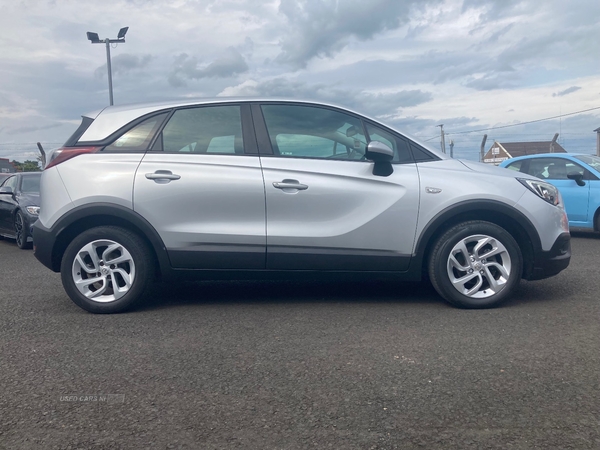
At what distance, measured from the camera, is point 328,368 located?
3.51m

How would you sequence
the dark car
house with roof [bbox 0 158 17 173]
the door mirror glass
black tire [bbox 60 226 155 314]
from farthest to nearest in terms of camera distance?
house with roof [bbox 0 158 17 173] < the dark car < black tire [bbox 60 226 155 314] < the door mirror glass

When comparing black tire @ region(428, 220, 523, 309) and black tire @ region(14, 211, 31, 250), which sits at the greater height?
black tire @ region(428, 220, 523, 309)

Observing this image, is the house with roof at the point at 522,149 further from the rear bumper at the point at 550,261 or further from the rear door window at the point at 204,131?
the rear door window at the point at 204,131

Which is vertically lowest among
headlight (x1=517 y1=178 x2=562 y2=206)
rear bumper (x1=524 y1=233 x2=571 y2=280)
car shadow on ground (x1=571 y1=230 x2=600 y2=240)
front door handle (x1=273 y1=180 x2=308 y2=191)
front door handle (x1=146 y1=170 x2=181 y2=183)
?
car shadow on ground (x1=571 y1=230 x2=600 y2=240)

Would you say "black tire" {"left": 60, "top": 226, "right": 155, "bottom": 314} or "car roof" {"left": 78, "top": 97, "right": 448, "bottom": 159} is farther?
"car roof" {"left": 78, "top": 97, "right": 448, "bottom": 159}

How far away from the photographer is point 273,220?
15.9ft

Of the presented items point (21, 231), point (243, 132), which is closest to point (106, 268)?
point (243, 132)

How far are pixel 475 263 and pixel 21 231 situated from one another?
326 inches

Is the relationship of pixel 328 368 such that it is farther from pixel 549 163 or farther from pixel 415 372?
pixel 549 163

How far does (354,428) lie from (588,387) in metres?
1.34

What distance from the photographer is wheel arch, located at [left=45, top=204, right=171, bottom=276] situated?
15.8 ft

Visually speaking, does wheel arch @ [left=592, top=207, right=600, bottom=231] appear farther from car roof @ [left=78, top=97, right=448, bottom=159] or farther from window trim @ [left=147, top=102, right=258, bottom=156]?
window trim @ [left=147, top=102, right=258, bottom=156]

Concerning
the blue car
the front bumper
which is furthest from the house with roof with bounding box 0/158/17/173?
the front bumper

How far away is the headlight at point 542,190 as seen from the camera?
16.4 ft
